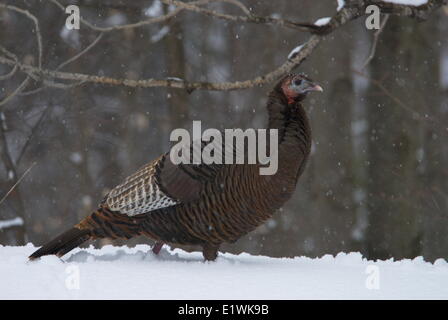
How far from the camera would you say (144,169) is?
509 centimetres

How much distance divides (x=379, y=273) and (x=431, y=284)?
39 centimetres

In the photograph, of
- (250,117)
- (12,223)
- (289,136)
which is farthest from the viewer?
(250,117)

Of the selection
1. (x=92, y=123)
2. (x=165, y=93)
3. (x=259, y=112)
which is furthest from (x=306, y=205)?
(x=92, y=123)

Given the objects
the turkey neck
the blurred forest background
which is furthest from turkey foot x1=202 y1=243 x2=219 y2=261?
the blurred forest background

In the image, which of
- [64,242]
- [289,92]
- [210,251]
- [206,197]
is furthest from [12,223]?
[289,92]

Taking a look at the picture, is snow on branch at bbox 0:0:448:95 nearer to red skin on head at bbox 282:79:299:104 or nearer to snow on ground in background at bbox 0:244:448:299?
red skin on head at bbox 282:79:299:104

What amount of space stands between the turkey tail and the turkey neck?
1.39 metres

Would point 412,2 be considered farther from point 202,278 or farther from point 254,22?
point 202,278

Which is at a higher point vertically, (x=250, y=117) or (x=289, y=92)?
(x=250, y=117)

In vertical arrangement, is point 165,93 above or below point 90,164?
above

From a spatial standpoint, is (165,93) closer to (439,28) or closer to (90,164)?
(90,164)

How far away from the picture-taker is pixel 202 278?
12.7 feet

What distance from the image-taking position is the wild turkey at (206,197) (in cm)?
468

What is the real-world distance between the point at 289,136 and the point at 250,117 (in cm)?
513
